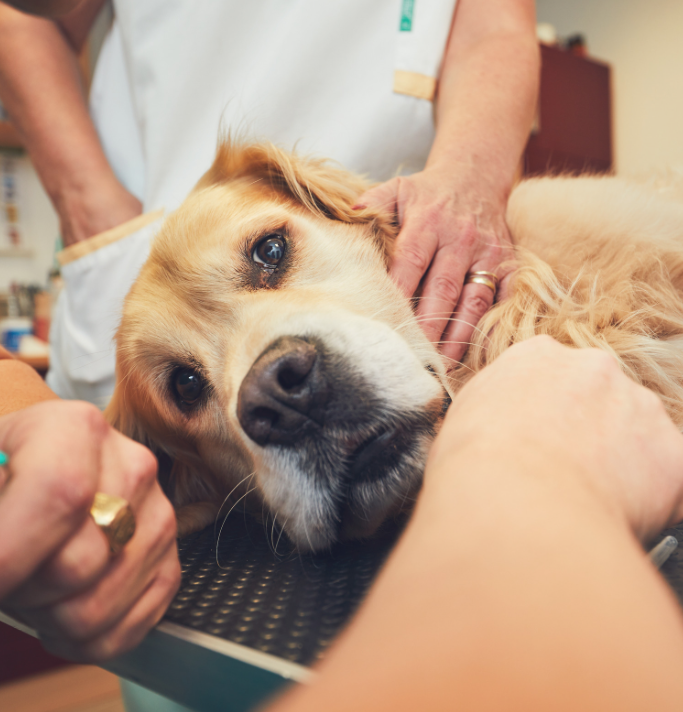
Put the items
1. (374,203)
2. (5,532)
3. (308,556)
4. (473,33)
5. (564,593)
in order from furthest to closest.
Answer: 1. (473,33)
2. (374,203)
3. (308,556)
4. (5,532)
5. (564,593)

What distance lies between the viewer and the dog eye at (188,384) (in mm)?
1024

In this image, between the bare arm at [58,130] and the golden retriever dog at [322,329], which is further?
the bare arm at [58,130]

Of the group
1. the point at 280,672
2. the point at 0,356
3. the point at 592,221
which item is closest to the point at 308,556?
the point at 280,672

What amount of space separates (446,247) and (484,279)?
0.09m

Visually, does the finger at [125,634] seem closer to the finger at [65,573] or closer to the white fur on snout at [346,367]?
the finger at [65,573]

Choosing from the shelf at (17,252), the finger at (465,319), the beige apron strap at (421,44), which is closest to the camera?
the finger at (465,319)

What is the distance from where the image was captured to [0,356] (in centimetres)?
91

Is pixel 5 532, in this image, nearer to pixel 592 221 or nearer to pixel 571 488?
pixel 571 488

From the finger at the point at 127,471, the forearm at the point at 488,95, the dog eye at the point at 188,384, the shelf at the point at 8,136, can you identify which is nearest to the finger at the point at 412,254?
the forearm at the point at 488,95

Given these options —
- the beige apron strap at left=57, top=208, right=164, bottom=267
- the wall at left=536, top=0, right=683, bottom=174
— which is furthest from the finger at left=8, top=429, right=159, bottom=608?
the wall at left=536, top=0, right=683, bottom=174

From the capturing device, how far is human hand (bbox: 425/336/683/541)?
0.38m

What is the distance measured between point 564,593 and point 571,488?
0.09m

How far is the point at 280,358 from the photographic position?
0.69 m

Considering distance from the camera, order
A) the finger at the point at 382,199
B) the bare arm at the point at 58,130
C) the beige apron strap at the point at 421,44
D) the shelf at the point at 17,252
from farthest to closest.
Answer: the shelf at the point at 17,252
the bare arm at the point at 58,130
the beige apron strap at the point at 421,44
the finger at the point at 382,199
